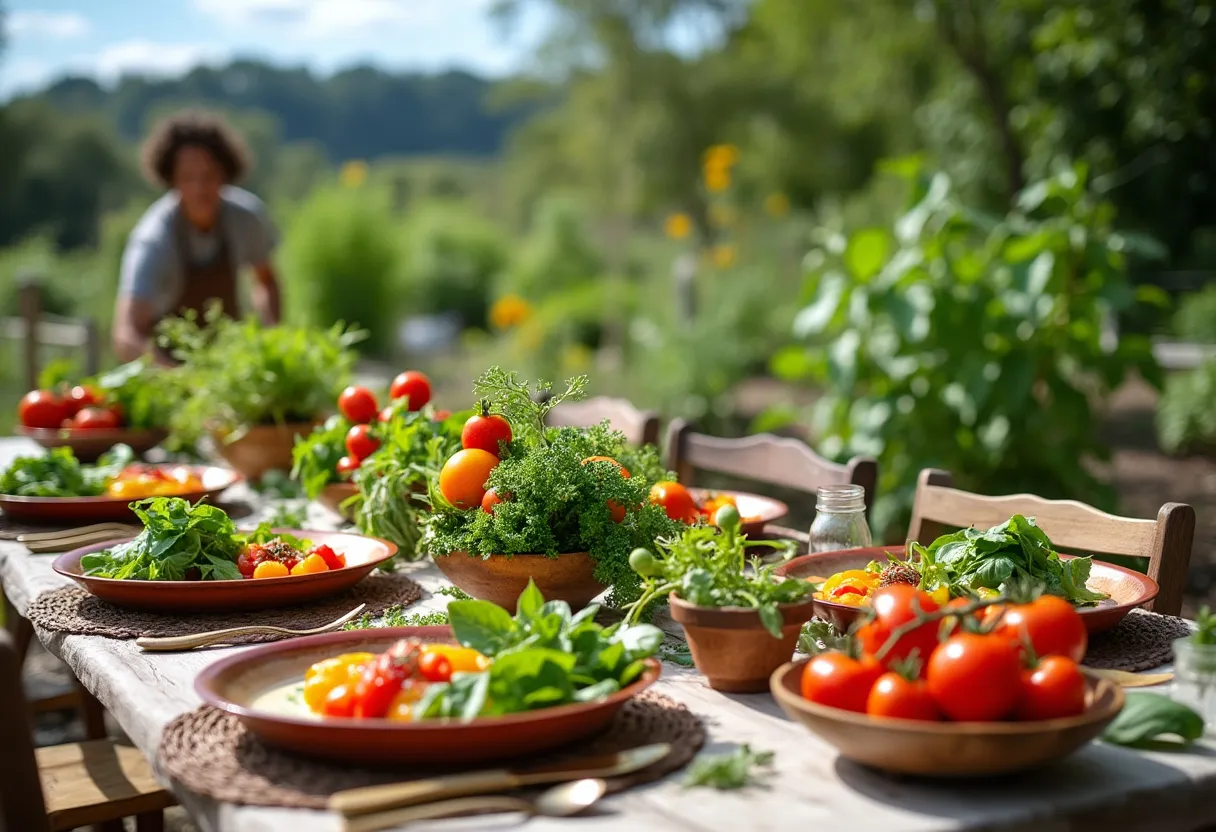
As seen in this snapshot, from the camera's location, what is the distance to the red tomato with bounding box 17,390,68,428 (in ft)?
11.4

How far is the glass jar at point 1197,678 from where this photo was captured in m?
1.36

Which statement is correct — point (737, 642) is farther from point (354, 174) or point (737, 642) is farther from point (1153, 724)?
point (354, 174)

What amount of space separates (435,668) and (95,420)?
2444 millimetres

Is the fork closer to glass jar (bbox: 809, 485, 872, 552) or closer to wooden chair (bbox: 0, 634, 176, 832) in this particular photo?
wooden chair (bbox: 0, 634, 176, 832)

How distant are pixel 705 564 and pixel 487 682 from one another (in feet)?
1.18

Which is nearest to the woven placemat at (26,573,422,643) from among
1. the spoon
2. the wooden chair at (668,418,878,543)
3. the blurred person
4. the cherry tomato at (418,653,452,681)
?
the cherry tomato at (418,653,452,681)

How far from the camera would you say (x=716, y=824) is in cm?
117

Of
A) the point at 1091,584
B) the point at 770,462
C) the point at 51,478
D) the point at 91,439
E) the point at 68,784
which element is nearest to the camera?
the point at 1091,584

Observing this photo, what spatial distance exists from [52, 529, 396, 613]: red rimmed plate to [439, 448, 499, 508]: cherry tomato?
0.26 meters

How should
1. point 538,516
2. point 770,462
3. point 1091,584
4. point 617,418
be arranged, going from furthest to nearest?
point 617,418, point 770,462, point 1091,584, point 538,516

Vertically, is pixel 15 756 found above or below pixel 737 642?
below

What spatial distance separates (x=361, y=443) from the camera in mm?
2551

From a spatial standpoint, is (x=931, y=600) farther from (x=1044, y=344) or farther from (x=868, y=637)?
(x=1044, y=344)

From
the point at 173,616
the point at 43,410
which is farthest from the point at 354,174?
the point at 173,616
